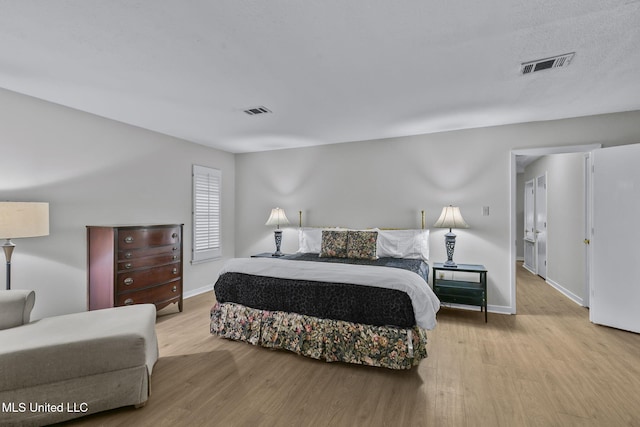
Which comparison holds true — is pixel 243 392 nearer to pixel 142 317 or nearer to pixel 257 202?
pixel 142 317

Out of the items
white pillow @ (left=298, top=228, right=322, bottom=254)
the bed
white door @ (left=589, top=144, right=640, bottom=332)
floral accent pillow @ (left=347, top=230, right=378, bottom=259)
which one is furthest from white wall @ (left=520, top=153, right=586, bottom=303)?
white pillow @ (left=298, top=228, right=322, bottom=254)

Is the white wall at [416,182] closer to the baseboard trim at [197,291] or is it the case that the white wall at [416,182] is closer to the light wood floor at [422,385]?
the baseboard trim at [197,291]

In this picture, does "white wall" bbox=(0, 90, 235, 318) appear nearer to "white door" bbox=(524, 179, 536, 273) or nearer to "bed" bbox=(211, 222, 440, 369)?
"bed" bbox=(211, 222, 440, 369)

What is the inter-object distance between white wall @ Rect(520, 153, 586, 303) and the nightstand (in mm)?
1691

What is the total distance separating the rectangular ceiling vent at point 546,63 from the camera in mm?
2316

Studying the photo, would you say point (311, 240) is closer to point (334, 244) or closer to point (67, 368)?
point (334, 244)

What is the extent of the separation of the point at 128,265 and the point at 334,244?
261cm

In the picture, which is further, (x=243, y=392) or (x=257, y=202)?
(x=257, y=202)

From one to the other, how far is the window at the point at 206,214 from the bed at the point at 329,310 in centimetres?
210

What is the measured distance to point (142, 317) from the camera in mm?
2412

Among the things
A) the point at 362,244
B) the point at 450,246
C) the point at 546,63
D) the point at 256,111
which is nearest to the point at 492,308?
the point at 450,246

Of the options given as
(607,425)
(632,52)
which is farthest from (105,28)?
(607,425)

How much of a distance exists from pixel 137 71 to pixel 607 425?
4348 millimetres

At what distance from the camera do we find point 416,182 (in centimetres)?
453
